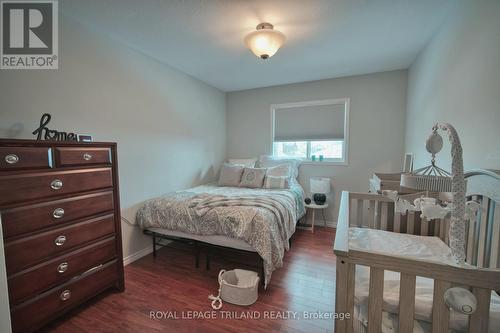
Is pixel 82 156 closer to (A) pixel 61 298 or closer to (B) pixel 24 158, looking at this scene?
(B) pixel 24 158

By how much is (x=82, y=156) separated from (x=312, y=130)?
3156mm

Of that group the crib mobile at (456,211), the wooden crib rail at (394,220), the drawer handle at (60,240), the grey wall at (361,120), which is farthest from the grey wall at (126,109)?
the crib mobile at (456,211)

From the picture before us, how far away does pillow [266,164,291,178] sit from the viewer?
3.38 m

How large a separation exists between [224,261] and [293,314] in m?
1.04

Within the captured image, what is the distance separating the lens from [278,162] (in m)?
3.69

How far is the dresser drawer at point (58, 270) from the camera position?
129 centimetres

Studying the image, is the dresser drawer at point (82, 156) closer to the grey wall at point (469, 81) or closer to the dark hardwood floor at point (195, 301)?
the dark hardwood floor at point (195, 301)

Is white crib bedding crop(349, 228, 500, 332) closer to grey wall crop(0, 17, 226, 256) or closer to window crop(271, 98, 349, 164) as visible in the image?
window crop(271, 98, 349, 164)

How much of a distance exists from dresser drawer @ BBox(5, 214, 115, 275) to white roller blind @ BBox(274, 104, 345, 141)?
2.93 m

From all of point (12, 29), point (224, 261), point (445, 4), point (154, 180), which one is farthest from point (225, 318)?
point (445, 4)

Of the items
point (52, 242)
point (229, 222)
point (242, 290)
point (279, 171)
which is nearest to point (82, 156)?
point (52, 242)

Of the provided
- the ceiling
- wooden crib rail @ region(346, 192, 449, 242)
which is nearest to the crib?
wooden crib rail @ region(346, 192, 449, 242)

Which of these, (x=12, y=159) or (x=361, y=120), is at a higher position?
(x=361, y=120)

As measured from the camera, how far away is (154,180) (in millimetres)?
2758
